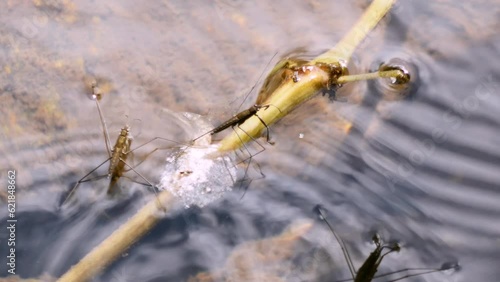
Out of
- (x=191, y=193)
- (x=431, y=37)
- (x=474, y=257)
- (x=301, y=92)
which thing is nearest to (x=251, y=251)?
(x=191, y=193)

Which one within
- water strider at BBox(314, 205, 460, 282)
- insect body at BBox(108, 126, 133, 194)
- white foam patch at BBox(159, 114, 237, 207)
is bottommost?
insect body at BBox(108, 126, 133, 194)

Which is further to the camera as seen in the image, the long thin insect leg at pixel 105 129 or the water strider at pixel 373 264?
the long thin insect leg at pixel 105 129

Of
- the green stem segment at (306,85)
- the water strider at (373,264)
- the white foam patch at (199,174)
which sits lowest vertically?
the white foam patch at (199,174)

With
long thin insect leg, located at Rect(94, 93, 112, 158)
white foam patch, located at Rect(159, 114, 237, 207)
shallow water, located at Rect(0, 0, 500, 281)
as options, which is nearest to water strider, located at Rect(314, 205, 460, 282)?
shallow water, located at Rect(0, 0, 500, 281)

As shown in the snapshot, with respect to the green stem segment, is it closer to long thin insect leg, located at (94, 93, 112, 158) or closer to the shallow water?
the shallow water

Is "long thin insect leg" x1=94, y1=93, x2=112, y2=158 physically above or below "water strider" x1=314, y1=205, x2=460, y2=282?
below

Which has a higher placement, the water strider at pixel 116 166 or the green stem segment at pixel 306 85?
the green stem segment at pixel 306 85

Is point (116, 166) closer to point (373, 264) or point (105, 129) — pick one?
point (105, 129)

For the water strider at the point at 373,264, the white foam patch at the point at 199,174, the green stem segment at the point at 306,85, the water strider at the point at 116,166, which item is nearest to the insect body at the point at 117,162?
the water strider at the point at 116,166

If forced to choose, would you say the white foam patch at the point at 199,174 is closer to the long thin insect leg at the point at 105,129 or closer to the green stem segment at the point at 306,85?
the green stem segment at the point at 306,85
